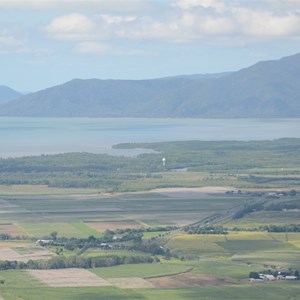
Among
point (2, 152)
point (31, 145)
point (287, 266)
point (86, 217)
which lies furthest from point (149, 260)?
point (31, 145)

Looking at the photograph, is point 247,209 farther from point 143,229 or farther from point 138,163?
point 138,163

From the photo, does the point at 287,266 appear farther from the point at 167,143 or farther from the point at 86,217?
the point at 167,143

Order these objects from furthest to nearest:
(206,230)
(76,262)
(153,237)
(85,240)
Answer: (206,230) < (153,237) < (85,240) < (76,262)

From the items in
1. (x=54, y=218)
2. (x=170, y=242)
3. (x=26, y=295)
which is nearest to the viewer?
(x=26, y=295)

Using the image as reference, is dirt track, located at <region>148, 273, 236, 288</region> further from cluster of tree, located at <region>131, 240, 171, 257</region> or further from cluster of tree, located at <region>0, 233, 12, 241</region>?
cluster of tree, located at <region>0, 233, 12, 241</region>

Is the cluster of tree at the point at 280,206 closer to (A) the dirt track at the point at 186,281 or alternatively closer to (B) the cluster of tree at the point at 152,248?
(B) the cluster of tree at the point at 152,248

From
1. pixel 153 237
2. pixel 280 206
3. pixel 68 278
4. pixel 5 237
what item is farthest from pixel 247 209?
pixel 68 278

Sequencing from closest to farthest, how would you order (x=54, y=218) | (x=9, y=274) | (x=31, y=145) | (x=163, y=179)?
(x=9, y=274) < (x=54, y=218) < (x=163, y=179) < (x=31, y=145)
